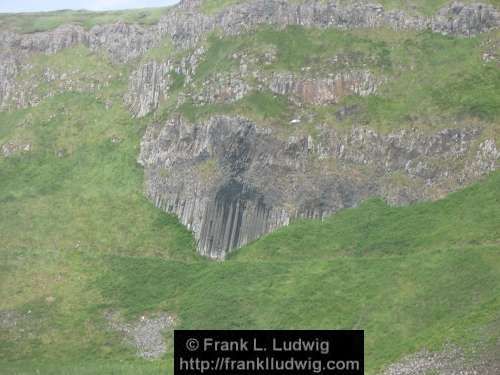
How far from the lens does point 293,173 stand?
140 metres

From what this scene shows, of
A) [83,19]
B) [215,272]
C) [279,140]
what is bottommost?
[215,272]

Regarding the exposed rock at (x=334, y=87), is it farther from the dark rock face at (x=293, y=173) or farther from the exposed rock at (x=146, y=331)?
the exposed rock at (x=146, y=331)

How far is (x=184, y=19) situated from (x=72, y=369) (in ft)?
237

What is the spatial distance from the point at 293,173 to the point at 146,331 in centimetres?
3241

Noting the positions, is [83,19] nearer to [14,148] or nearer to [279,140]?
[14,148]

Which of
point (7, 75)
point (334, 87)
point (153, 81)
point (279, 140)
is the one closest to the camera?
point (279, 140)

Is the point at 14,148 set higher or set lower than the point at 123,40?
lower

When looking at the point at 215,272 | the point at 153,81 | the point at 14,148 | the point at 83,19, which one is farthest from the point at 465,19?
the point at 83,19

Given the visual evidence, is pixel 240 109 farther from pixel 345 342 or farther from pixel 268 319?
pixel 345 342

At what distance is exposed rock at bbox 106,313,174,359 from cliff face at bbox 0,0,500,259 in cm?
1533

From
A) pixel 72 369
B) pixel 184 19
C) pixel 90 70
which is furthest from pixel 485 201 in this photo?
pixel 90 70

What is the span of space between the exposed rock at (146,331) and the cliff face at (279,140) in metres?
15.3

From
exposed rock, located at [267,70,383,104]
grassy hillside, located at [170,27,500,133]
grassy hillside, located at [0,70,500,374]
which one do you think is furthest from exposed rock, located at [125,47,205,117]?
exposed rock, located at [267,70,383,104]

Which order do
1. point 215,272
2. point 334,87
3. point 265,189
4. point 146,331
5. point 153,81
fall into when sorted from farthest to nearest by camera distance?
point 153,81 < point 334,87 < point 265,189 < point 215,272 < point 146,331
